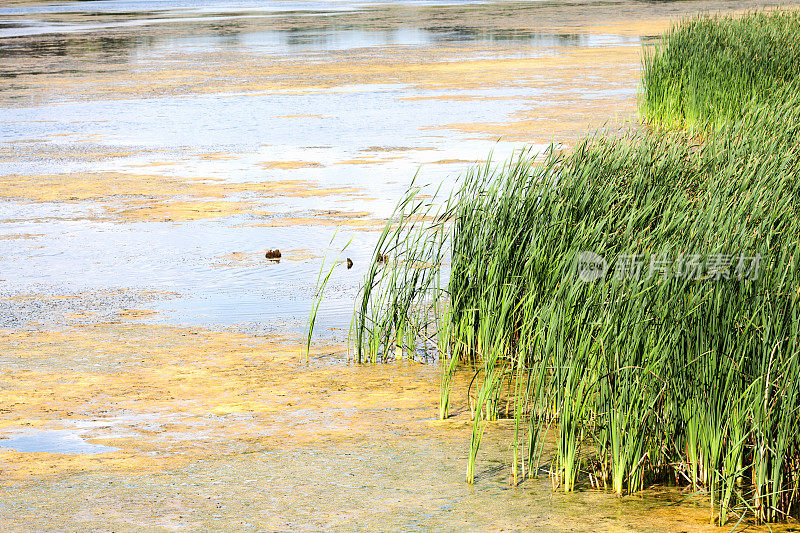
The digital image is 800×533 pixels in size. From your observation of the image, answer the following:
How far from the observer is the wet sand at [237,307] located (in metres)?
3.67

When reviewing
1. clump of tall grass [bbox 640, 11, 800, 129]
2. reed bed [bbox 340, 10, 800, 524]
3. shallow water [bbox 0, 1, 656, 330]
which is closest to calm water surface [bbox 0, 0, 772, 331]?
shallow water [bbox 0, 1, 656, 330]

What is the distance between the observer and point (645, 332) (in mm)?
3766

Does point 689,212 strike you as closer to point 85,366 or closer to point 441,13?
point 85,366

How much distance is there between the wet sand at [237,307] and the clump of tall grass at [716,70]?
0.92 metres

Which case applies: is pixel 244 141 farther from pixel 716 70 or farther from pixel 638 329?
pixel 638 329

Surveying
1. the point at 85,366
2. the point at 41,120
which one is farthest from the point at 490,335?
the point at 41,120

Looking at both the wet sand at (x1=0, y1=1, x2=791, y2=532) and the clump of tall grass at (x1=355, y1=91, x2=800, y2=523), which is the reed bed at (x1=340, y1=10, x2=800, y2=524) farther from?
the wet sand at (x1=0, y1=1, x2=791, y2=532)

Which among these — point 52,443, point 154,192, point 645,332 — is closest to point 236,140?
point 154,192

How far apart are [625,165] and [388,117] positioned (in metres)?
8.28

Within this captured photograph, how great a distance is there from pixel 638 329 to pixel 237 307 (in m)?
2.93

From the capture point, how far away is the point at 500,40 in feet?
84.8

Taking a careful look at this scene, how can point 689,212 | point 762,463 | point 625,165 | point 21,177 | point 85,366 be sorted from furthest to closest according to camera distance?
point 21,177
point 625,165
point 85,366
point 689,212
point 762,463

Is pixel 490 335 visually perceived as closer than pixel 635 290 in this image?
No

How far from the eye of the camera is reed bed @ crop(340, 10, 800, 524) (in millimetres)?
3482
